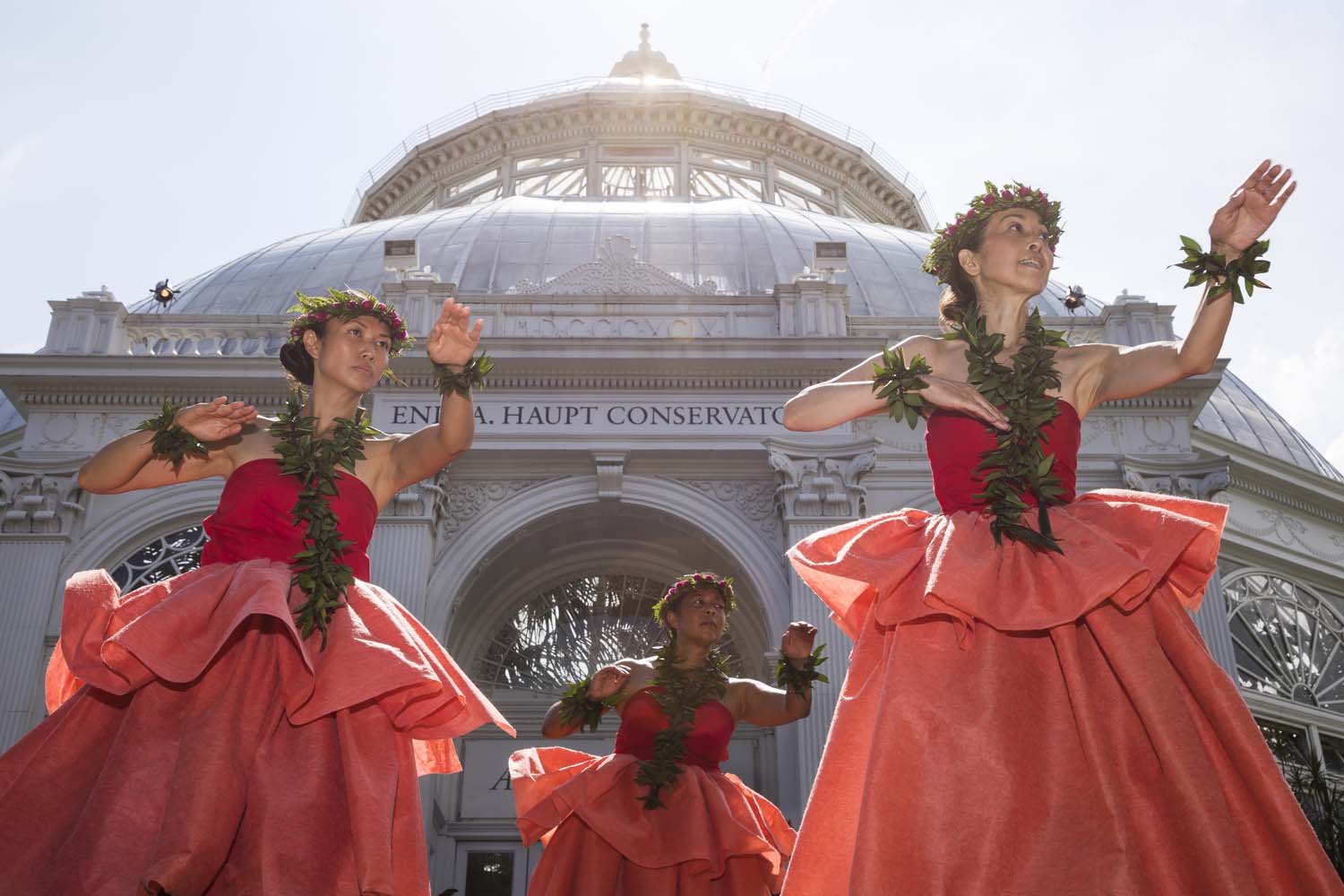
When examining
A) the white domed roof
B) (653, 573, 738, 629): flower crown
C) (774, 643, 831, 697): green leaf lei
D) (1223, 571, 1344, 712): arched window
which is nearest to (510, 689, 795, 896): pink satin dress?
(774, 643, 831, 697): green leaf lei

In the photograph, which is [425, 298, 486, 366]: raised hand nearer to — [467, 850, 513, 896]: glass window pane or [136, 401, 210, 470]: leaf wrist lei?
[136, 401, 210, 470]: leaf wrist lei

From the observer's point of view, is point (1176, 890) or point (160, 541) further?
point (160, 541)

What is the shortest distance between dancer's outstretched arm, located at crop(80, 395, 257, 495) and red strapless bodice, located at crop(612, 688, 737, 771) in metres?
2.71

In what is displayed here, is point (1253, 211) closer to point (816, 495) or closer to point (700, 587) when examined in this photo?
point (700, 587)

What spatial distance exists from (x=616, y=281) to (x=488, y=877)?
22.4 feet

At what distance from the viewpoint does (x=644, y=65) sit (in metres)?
37.5

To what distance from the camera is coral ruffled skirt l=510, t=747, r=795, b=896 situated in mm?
5695

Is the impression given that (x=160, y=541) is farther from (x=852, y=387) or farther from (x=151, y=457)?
(x=852, y=387)

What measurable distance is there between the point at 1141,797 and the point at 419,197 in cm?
3062

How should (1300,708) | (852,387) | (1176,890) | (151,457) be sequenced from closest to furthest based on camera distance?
(1176,890), (852,387), (151,457), (1300,708)

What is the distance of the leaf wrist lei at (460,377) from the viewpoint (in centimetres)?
422

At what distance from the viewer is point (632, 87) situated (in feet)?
104

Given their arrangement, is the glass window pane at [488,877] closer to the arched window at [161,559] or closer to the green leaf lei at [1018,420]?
the arched window at [161,559]

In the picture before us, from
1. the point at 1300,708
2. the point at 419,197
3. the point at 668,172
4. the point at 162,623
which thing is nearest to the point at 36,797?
the point at 162,623
